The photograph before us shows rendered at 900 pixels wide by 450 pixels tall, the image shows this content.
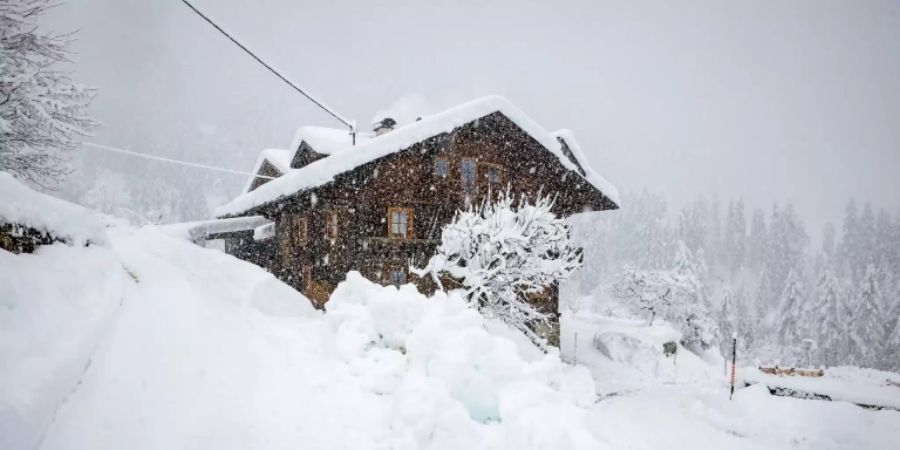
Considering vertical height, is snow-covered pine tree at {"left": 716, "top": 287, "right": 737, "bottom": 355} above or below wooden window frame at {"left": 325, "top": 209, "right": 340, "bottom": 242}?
below

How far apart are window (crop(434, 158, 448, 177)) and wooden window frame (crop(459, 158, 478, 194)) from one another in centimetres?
61

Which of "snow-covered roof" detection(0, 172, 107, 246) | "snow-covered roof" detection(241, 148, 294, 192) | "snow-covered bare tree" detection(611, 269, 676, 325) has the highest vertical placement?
"snow-covered roof" detection(241, 148, 294, 192)

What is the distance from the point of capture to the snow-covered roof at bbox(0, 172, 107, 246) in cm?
411

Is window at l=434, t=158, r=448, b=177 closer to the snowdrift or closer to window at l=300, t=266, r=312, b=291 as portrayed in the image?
window at l=300, t=266, r=312, b=291

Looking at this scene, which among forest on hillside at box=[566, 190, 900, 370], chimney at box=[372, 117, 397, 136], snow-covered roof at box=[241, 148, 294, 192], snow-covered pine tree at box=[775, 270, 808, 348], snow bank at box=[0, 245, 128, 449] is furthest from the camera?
snow-covered pine tree at box=[775, 270, 808, 348]

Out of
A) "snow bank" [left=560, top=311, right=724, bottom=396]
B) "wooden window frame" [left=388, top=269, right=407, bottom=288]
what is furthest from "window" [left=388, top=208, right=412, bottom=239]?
"snow bank" [left=560, top=311, right=724, bottom=396]

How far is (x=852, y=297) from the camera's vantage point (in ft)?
190

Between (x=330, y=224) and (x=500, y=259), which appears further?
(x=330, y=224)

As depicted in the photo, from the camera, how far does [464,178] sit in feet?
57.7

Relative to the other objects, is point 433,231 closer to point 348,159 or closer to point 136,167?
point 348,159

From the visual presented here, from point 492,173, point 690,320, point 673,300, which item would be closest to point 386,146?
point 492,173

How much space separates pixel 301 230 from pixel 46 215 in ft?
44.2

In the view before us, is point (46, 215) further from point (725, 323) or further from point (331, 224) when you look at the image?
point (725, 323)

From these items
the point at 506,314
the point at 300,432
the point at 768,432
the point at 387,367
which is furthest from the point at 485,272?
the point at 300,432
